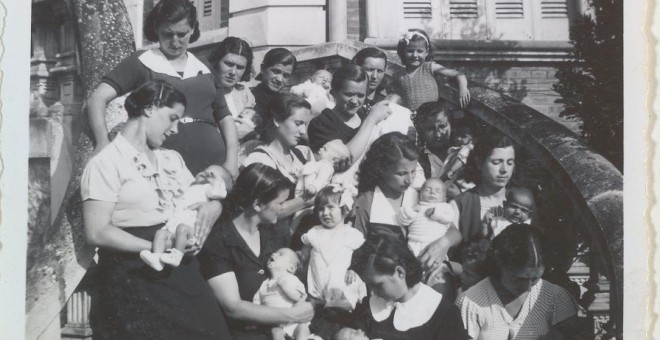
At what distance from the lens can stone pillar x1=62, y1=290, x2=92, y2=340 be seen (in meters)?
4.96

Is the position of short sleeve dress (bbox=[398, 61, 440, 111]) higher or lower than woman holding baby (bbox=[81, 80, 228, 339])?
higher

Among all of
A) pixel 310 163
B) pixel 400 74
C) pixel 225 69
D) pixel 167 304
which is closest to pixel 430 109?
pixel 400 74

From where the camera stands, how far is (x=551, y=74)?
608 centimetres

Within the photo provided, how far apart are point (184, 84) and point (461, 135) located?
174cm

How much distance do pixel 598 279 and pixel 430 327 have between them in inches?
42.8

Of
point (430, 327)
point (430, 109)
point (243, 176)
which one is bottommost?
point (430, 327)

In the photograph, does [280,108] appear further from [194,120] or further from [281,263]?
[281,263]

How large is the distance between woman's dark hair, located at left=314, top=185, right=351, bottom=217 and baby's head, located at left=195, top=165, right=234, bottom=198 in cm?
49

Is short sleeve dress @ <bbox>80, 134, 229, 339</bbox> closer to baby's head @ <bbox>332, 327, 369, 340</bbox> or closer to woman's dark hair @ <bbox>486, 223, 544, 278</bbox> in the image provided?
baby's head @ <bbox>332, 327, 369, 340</bbox>

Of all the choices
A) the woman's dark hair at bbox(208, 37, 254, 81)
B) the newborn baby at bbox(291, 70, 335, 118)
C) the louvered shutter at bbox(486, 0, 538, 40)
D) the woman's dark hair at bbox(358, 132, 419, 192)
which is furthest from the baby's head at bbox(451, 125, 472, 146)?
the woman's dark hair at bbox(208, 37, 254, 81)

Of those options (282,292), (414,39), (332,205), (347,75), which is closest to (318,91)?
(347,75)

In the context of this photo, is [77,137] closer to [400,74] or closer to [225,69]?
[225,69]

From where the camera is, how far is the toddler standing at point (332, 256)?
4984 millimetres

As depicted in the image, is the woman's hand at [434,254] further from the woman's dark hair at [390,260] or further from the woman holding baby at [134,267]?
the woman holding baby at [134,267]
